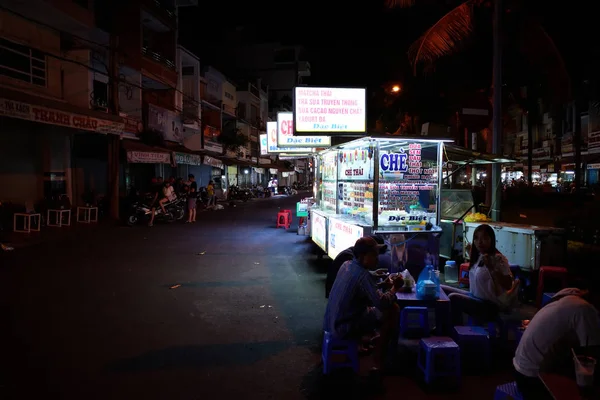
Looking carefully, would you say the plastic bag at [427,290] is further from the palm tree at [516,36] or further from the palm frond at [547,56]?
the palm frond at [547,56]

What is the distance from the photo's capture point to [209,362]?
473cm

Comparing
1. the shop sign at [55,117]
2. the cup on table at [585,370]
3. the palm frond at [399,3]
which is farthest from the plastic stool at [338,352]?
the shop sign at [55,117]

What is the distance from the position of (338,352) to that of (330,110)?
5.99 metres

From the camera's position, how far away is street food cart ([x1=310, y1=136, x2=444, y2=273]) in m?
7.74

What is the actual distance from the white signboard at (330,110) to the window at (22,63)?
11128mm

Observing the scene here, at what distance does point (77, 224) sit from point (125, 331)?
12106mm

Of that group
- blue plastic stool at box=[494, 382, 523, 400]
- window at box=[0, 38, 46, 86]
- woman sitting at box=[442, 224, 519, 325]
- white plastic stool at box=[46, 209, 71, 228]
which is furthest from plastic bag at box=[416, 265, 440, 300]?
window at box=[0, 38, 46, 86]

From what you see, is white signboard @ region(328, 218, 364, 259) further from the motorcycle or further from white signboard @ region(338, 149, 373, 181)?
the motorcycle

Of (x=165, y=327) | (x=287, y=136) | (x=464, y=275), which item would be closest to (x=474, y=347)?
(x=464, y=275)

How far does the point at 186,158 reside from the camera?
79.1 feet

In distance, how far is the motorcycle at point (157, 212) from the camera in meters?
17.0

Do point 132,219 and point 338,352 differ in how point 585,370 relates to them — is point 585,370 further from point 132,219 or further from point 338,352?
point 132,219

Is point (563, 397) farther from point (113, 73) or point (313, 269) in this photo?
point (113, 73)

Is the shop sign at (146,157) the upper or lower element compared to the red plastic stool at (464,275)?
upper
